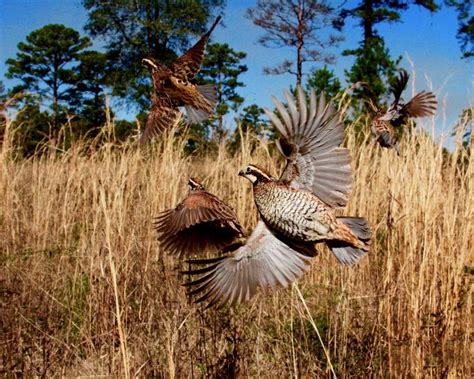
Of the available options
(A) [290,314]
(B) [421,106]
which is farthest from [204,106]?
(A) [290,314]

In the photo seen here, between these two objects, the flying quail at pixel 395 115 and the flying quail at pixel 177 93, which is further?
the flying quail at pixel 177 93

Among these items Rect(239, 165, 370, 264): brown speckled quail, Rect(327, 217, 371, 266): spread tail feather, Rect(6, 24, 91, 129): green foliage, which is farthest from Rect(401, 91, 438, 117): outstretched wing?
Rect(6, 24, 91, 129): green foliage

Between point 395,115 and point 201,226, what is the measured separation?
0.64m

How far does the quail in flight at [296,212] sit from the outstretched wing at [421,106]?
38 cm

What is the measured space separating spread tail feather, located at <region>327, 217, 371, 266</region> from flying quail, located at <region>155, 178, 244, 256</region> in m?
0.27

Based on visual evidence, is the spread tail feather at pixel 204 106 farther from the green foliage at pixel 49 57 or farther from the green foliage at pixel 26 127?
the green foliage at pixel 49 57

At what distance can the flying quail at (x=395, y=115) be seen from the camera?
60.7 inches

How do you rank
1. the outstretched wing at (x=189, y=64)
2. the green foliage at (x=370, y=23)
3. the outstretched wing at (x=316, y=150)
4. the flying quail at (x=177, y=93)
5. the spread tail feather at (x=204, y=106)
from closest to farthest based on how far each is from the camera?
the outstretched wing at (x=316, y=150), the spread tail feather at (x=204, y=106), the flying quail at (x=177, y=93), the outstretched wing at (x=189, y=64), the green foliage at (x=370, y=23)

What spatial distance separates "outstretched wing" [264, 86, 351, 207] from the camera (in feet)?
4.38

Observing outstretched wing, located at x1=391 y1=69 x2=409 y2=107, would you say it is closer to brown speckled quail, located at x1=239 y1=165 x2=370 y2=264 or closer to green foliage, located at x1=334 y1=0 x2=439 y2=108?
brown speckled quail, located at x1=239 y1=165 x2=370 y2=264

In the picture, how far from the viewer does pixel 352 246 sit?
4.96 ft

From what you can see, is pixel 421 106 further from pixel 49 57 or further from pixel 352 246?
pixel 49 57

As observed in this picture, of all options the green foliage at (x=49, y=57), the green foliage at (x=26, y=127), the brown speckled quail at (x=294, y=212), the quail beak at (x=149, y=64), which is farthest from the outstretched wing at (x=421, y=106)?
the green foliage at (x=49, y=57)

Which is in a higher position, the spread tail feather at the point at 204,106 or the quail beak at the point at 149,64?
the quail beak at the point at 149,64
